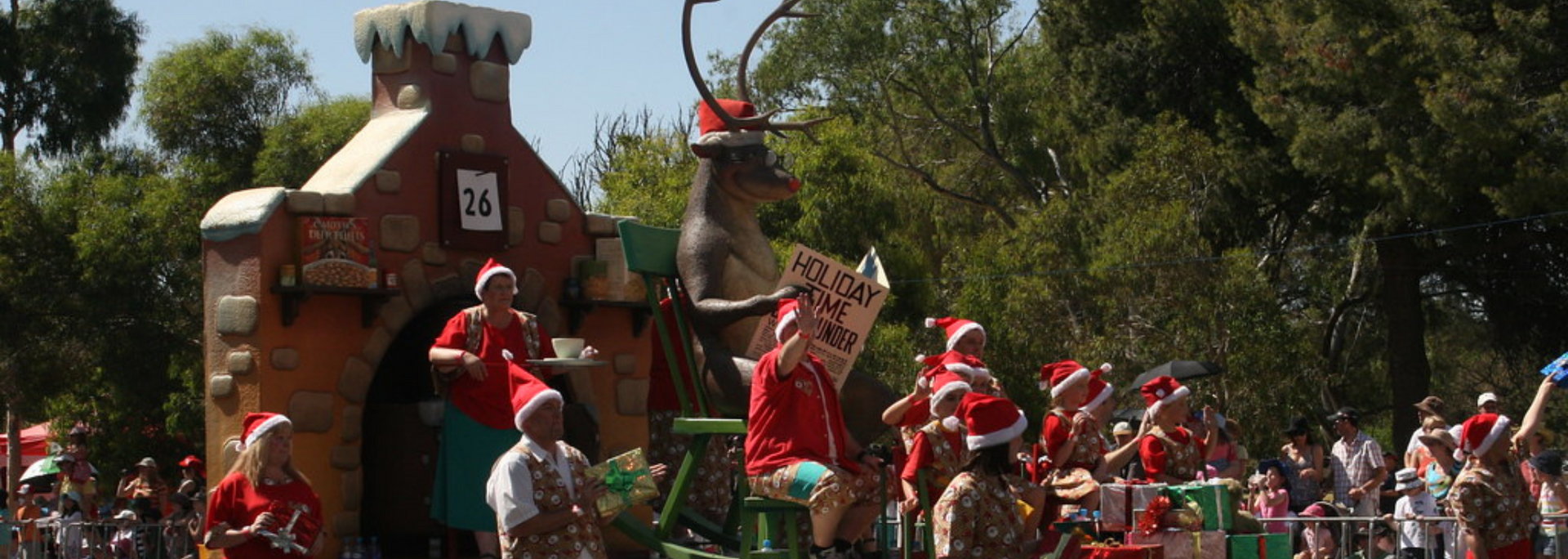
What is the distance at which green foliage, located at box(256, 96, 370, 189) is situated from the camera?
2561 cm

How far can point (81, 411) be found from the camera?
81.6ft

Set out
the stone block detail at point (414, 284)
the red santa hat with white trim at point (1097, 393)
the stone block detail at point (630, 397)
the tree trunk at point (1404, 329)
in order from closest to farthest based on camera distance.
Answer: the red santa hat with white trim at point (1097, 393)
the stone block detail at point (414, 284)
the stone block detail at point (630, 397)
the tree trunk at point (1404, 329)

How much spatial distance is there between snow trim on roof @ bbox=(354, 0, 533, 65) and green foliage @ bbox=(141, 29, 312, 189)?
54.2 feet

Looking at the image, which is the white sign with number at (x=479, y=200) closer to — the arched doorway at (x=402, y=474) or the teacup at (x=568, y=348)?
the arched doorway at (x=402, y=474)

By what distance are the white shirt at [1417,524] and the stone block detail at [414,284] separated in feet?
18.2

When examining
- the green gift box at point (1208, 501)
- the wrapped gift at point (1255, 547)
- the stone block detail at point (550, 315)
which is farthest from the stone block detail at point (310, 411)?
the wrapped gift at point (1255, 547)

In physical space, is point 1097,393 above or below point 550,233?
below

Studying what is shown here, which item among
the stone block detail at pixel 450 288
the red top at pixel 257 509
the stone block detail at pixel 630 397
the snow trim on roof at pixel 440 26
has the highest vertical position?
the snow trim on roof at pixel 440 26

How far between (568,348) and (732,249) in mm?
968

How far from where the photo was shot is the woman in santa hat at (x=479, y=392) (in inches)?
348

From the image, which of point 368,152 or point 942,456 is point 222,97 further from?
point 942,456

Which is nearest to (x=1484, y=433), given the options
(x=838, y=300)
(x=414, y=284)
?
(x=838, y=300)

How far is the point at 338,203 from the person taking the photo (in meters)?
9.73

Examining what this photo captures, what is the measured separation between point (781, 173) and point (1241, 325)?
1101 cm
